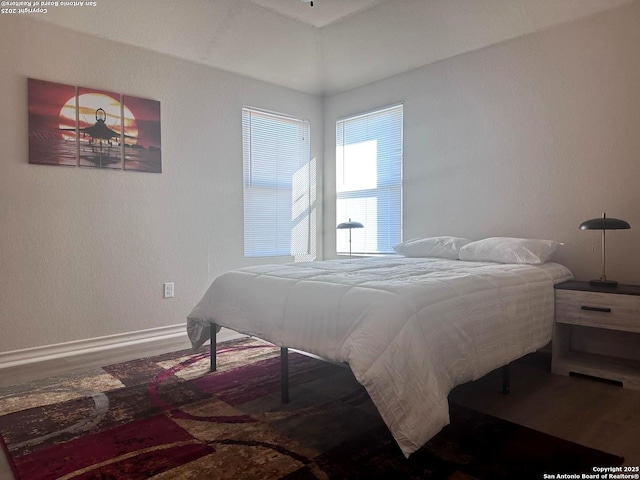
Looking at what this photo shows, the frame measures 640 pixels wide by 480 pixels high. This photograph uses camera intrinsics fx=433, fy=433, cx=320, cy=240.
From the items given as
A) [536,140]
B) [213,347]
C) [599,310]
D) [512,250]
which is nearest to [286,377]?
[213,347]

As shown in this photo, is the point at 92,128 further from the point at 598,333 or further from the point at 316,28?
the point at 598,333

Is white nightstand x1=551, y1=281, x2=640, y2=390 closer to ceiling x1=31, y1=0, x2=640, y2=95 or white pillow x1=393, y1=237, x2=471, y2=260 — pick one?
white pillow x1=393, y1=237, x2=471, y2=260

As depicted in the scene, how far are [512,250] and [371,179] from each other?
1999 millimetres

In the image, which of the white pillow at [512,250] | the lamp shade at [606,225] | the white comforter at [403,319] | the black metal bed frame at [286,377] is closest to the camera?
the white comforter at [403,319]

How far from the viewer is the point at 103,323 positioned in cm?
347

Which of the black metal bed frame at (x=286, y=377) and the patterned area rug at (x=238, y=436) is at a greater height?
the black metal bed frame at (x=286, y=377)

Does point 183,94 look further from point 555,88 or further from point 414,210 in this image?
point 555,88

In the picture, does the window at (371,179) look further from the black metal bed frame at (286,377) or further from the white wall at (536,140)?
the black metal bed frame at (286,377)

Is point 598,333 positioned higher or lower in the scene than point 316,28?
lower

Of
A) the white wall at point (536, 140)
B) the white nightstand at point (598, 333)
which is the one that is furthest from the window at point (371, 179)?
the white nightstand at point (598, 333)

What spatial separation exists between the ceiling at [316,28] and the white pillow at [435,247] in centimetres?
170

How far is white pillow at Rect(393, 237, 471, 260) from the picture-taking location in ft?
11.5

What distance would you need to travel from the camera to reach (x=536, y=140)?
3.42 m

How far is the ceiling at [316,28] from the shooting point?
3262 mm
